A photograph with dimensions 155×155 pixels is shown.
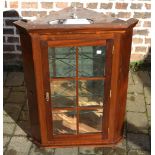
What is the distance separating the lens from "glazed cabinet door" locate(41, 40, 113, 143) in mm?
3146

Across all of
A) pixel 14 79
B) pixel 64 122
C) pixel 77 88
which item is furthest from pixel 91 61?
pixel 14 79

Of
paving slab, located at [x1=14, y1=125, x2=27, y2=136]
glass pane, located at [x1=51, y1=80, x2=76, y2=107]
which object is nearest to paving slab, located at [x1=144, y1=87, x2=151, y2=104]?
glass pane, located at [x1=51, y1=80, x2=76, y2=107]

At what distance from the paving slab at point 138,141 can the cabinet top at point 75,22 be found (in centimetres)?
156

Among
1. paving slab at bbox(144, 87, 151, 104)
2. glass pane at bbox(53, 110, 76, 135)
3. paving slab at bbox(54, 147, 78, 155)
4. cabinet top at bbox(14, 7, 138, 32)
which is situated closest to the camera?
cabinet top at bbox(14, 7, 138, 32)

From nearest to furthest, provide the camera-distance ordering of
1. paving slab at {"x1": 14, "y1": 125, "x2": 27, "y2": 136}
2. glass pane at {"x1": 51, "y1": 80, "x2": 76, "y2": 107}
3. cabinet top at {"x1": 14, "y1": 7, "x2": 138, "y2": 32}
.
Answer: cabinet top at {"x1": 14, "y1": 7, "x2": 138, "y2": 32}, glass pane at {"x1": 51, "y1": 80, "x2": 76, "y2": 107}, paving slab at {"x1": 14, "y1": 125, "x2": 27, "y2": 136}

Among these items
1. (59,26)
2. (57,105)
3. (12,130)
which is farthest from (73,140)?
(59,26)

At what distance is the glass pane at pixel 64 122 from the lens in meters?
3.60

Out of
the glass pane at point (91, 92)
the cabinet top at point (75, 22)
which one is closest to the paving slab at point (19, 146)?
the glass pane at point (91, 92)

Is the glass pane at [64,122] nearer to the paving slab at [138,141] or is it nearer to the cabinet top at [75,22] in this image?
the paving slab at [138,141]

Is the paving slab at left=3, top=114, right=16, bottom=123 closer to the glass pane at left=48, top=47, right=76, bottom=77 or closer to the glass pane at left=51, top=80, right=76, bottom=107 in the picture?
the glass pane at left=51, top=80, right=76, bottom=107

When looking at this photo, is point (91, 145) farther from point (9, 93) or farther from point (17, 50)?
point (17, 50)

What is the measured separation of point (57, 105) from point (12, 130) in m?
0.98

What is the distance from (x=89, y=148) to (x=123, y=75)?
105cm

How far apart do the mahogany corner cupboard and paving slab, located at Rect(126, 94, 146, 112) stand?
74 cm
